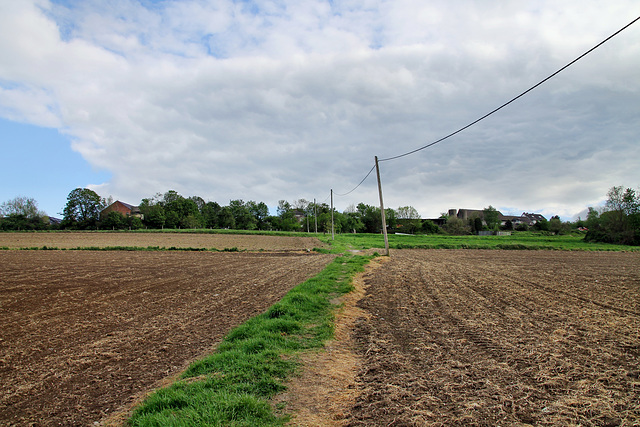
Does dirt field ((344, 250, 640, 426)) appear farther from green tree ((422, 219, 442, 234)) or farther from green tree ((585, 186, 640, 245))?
green tree ((422, 219, 442, 234))

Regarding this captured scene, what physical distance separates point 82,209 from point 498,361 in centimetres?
11487

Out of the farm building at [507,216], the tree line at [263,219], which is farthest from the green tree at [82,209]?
the farm building at [507,216]

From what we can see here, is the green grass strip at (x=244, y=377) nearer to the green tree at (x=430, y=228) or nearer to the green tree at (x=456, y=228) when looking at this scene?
the green tree at (x=456, y=228)

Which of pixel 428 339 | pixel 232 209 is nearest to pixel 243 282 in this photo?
pixel 428 339

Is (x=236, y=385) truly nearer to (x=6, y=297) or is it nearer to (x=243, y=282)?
(x=243, y=282)

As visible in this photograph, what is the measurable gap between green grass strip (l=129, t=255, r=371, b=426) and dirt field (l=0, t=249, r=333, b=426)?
689 millimetres

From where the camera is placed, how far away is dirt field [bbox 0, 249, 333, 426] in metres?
4.22

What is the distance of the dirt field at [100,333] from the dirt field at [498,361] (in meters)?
3.03

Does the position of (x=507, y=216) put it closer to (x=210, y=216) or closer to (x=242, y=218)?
(x=242, y=218)

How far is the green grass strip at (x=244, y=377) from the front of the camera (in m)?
3.31

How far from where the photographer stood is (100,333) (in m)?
6.98

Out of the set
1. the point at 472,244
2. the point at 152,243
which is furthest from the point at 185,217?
the point at 472,244

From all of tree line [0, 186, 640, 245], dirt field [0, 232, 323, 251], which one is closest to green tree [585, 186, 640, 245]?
tree line [0, 186, 640, 245]

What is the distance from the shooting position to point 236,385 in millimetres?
3980
